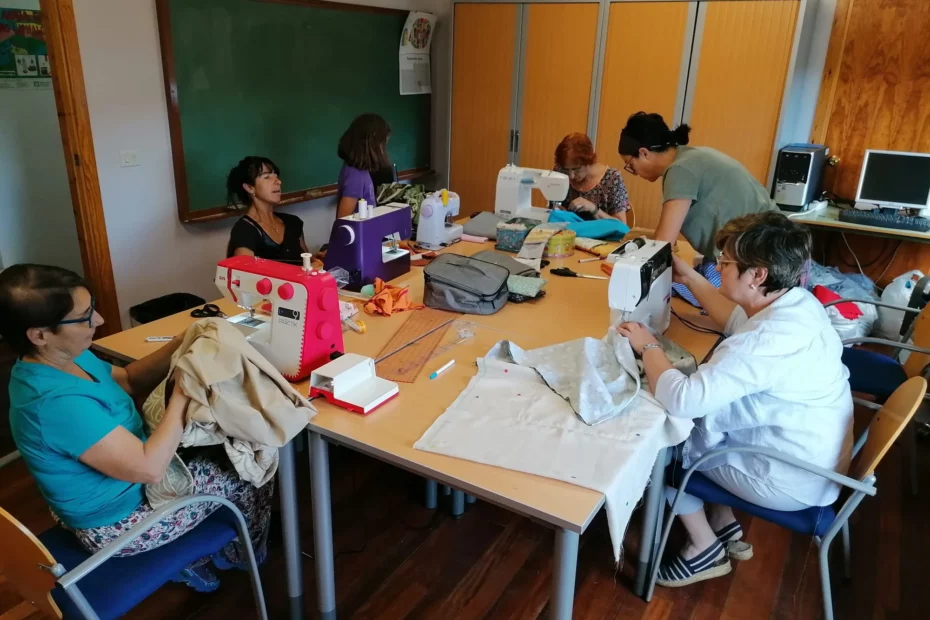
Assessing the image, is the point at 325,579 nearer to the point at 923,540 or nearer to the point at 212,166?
the point at 923,540

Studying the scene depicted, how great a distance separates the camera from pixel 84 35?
2.81 metres

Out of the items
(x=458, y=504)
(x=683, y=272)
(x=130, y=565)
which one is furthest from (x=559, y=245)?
(x=130, y=565)

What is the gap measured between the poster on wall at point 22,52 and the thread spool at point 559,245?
2.93 metres

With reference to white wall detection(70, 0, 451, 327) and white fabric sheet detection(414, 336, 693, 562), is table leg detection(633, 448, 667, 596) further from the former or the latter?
white wall detection(70, 0, 451, 327)

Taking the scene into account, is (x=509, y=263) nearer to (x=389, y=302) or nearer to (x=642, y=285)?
(x=389, y=302)

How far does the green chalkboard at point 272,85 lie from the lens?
129 inches

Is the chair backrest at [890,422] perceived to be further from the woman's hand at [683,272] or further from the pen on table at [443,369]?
the pen on table at [443,369]

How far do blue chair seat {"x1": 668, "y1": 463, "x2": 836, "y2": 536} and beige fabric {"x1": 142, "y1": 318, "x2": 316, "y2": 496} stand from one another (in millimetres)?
1022

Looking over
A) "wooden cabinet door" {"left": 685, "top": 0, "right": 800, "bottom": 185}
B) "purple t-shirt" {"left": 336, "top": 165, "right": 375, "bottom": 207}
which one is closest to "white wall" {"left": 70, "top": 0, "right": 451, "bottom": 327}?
"purple t-shirt" {"left": 336, "top": 165, "right": 375, "bottom": 207}

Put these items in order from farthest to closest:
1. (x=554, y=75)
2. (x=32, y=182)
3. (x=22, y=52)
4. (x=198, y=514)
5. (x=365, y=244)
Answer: (x=554, y=75) → (x=32, y=182) → (x=22, y=52) → (x=365, y=244) → (x=198, y=514)

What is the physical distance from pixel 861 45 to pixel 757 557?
3.14m

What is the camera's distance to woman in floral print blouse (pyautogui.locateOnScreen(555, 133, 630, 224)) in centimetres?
332

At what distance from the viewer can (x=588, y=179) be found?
Result: 343 cm

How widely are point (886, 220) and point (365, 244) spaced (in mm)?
2935
